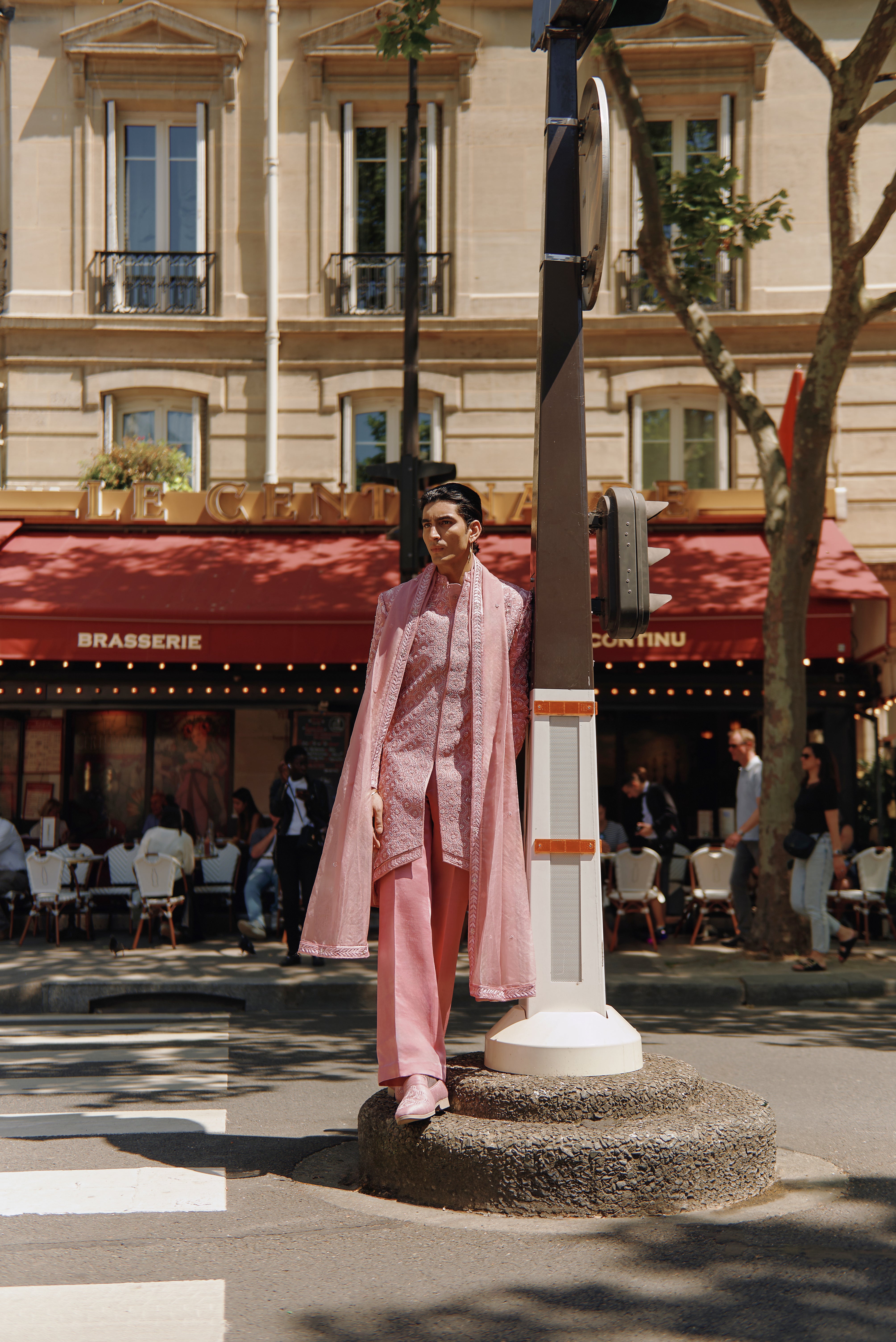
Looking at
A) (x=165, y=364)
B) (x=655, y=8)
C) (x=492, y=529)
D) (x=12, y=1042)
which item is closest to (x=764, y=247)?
(x=492, y=529)

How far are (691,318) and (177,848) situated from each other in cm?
→ 647

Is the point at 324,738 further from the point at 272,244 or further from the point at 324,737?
the point at 272,244

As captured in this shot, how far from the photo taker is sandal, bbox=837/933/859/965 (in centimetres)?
1030

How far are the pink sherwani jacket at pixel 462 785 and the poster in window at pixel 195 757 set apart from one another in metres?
10.0

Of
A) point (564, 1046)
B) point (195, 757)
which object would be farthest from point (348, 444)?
point (564, 1046)

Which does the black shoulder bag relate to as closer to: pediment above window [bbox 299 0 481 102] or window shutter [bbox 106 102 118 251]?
pediment above window [bbox 299 0 481 102]

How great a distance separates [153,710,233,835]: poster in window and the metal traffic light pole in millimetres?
10098

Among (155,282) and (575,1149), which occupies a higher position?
(155,282)

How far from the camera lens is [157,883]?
1151cm

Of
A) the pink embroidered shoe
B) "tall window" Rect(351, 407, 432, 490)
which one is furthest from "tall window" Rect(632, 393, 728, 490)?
the pink embroidered shoe

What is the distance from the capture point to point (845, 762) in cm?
1334

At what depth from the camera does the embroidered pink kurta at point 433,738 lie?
4316 millimetres

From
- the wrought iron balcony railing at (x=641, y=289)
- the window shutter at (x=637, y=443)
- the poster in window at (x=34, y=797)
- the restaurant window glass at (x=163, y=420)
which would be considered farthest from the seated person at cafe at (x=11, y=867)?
the wrought iron balcony railing at (x=641, y=289)

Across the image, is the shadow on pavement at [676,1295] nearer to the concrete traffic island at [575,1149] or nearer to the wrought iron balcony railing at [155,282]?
the concrete traffic island at [575,1149]
